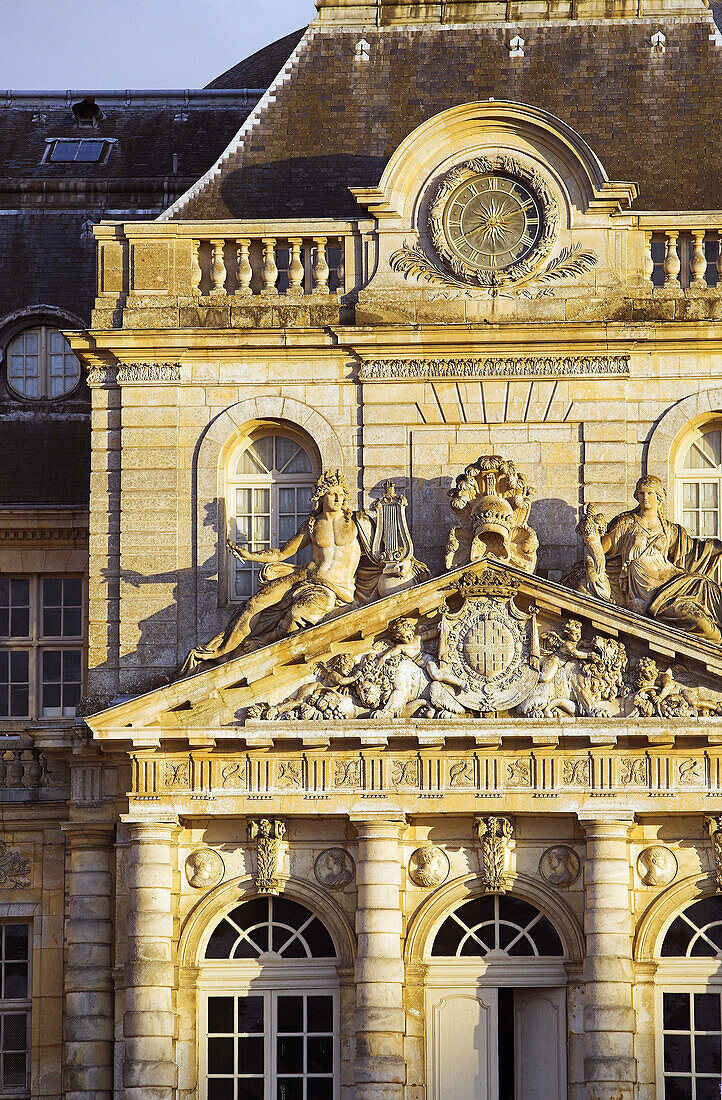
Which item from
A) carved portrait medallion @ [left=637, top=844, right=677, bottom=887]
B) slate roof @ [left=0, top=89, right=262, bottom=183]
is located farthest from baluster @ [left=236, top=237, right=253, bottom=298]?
carved portrait medallion @ [left=637, top=844, right=677, bottom=887]

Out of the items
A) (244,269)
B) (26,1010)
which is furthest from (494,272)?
(26,1010)

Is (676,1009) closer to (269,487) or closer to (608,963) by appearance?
(608,963)

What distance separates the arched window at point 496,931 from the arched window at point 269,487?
5.60m

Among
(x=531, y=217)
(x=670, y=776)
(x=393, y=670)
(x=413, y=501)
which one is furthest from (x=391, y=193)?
(x=670, y=776)

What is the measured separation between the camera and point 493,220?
28.7 m

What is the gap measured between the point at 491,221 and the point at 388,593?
5.62m

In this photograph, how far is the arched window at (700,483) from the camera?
28391 millimetres

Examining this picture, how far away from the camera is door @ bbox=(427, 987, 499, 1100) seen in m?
26.3

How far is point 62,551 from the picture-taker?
30.4 m

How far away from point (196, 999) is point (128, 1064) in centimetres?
121

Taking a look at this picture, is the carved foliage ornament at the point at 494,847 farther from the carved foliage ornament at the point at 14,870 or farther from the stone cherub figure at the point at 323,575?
the carved foliage ornament at the point at 14,870

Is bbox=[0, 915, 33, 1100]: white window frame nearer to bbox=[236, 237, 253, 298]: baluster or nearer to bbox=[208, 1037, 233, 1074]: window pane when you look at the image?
bbox=[208, 1037, 233, 1074]: window pane

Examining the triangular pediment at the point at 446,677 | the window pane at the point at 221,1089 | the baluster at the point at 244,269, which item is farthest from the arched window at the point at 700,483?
→ the window pane at the point at 221,1089

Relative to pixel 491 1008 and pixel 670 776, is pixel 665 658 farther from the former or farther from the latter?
pixel 491 1008
